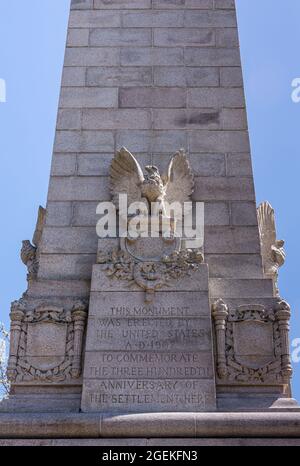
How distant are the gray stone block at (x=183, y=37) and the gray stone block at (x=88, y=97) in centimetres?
160

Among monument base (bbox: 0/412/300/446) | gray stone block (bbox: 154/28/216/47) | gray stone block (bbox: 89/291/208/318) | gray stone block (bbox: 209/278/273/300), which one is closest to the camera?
monument base (bbox: 0/412/300/446)

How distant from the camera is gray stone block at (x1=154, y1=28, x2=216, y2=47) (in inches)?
564

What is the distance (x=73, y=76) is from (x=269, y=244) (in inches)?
205

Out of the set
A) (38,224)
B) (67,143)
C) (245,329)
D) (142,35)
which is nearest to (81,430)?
(245,329)

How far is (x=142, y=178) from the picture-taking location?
12320 mm

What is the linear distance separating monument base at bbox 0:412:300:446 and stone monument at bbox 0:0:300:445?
2cm

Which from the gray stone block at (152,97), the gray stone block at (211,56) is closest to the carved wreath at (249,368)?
the gray stone block at (152,97)

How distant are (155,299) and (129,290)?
454mm

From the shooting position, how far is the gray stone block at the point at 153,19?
47.9ft

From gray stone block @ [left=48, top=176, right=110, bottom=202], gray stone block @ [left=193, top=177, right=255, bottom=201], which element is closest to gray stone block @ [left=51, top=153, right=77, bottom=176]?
gray stone block @ [left=48, top=176, right=110, bottom=202]

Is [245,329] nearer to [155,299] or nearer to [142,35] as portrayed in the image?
[155,299]

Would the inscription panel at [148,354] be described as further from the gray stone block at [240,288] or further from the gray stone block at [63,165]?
the gray stone block at [63,165]

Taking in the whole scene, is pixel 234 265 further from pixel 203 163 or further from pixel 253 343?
pixel 203 163

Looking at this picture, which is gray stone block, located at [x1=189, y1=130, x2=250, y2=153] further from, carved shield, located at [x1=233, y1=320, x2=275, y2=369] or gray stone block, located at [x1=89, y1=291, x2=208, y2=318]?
carved shield, located at [x1=233, y1=320, x2=275, y2=369]
